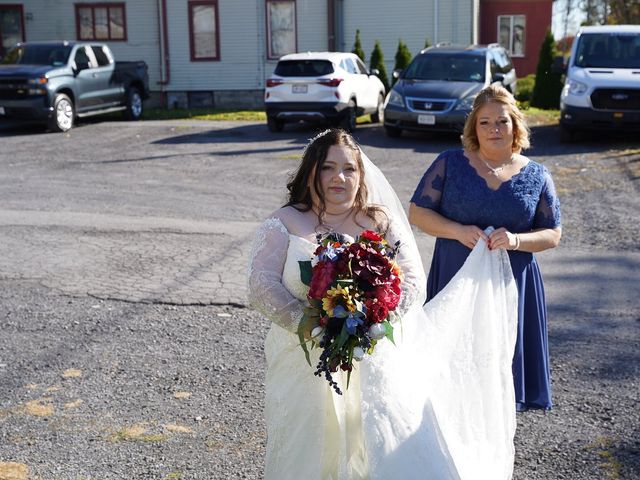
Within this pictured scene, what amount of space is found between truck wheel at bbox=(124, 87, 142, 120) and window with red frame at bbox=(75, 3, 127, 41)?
19.1 ft

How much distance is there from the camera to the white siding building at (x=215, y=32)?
91.7 feet

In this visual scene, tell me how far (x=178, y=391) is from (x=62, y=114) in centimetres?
1620

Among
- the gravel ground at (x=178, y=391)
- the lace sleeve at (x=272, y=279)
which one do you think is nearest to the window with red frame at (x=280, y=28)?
the gravel ground at (x=178, y=391)

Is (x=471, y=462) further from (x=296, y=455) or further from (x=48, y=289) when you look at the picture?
(x=48, y=289)

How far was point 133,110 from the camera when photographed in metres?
23.8

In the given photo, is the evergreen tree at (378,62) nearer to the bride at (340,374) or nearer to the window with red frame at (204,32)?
the window with red frame at (204,32)

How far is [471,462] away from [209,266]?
4846 mm

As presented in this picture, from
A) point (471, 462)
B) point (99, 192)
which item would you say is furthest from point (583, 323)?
point (99, 192)

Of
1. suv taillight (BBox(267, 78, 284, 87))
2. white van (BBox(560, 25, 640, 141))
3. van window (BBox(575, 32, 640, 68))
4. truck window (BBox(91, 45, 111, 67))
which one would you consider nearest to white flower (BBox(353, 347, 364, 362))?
white van (BBox(560, 25, 640, 141))

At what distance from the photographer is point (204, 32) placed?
28.9 m

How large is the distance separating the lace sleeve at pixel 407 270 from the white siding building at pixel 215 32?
80.6ft

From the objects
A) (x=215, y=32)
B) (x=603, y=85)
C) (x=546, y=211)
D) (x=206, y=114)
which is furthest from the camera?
(x=215, y=32)

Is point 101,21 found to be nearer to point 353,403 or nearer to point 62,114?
point 62,114

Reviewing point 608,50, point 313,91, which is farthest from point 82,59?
point 608,50
